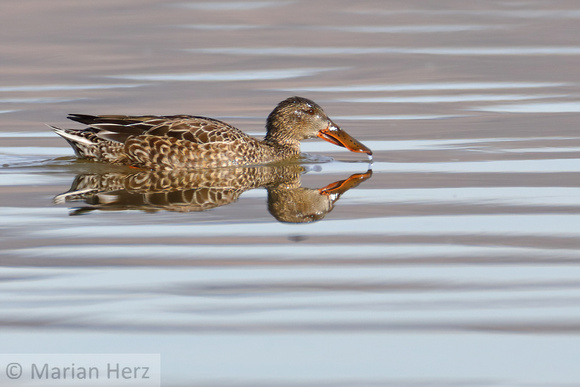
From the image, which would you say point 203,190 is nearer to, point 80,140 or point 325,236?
point 80,140

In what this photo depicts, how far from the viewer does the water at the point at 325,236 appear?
5484 millimetres

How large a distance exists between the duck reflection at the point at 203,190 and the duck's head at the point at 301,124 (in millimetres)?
636

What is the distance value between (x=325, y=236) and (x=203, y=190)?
2127 mm

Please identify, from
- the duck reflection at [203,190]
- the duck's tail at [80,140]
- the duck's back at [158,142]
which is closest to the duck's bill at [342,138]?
the duck reflection at [203,190]

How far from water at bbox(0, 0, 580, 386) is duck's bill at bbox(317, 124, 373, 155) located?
0.57 feet

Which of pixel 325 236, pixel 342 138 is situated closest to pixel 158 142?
pixel 342 138

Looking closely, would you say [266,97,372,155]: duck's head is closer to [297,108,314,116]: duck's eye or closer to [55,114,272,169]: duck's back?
[297,108,314,116]: duck's eye

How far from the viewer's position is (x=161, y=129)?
11133mm

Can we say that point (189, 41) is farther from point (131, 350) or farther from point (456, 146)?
point (131, 350)

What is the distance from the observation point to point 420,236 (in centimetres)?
769

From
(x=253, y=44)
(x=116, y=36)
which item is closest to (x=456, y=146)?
(x=253, y=44)

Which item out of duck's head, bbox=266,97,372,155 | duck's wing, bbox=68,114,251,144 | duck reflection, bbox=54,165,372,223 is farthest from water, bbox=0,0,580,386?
duck's wing, bbox=68,114,251,144

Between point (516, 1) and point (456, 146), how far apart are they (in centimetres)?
1615

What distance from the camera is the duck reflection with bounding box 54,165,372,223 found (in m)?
8.82
